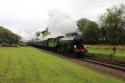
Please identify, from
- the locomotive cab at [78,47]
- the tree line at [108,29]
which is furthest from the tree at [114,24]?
the locomotive cab at [78,47]

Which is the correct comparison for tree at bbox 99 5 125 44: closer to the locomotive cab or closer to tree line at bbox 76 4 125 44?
tree line at bbox 76 4 125 44

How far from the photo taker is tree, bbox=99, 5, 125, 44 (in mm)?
95688

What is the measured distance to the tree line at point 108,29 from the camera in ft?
318

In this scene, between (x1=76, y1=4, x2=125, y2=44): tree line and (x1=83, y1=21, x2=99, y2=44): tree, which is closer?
(x1=76, y1=4, x2=125, y2=44): tree line

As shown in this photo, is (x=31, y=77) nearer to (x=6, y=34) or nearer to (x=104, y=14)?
(x=104, y=14)

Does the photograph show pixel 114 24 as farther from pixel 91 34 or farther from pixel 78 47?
pixel 78 47

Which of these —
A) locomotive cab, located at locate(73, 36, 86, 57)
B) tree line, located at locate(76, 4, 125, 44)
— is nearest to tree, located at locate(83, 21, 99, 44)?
tree line, located at locate(76, 4, 125, 44)

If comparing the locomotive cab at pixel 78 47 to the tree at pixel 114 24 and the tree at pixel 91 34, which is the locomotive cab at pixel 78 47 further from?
the tree at pixel 91 34

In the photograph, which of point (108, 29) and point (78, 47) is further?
point (108, 29)

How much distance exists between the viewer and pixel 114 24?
101438 millimetres

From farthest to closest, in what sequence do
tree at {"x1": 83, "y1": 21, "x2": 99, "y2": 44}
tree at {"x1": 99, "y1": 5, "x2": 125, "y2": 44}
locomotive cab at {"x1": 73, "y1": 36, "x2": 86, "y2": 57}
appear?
tree at {"x1": 83, "y1": 21, "x2": 99, "y2": 44} → tree at {"x1": 99, "y1": 5, "x2": 125, "y2": 44} → locomotive cab at {"x1": 73, "y1": 36, "x2": 86, "y2": 57}

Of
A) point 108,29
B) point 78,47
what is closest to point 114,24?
point 108,29

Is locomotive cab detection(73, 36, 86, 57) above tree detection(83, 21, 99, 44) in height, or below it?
below

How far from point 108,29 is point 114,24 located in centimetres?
299
